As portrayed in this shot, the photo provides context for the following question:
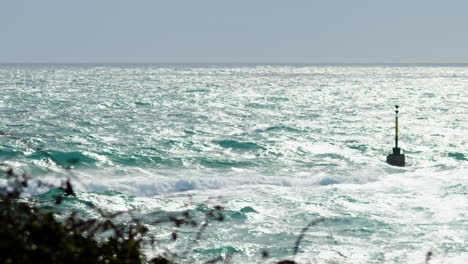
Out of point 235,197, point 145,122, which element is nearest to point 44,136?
point 145,122

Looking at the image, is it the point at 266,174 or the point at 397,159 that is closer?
the point at 266,174

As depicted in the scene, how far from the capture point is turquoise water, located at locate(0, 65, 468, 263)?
15.5 meters

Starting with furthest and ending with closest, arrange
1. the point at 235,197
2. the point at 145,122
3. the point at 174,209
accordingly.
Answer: the point at 145,122 → the point at 235,197 → the point at 174,209

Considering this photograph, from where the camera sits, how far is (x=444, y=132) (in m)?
40.9

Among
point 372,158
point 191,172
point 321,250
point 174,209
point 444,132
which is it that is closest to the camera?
point 321,250

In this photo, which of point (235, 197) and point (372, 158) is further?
point (372, 158)

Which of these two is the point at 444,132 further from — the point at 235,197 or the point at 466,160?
the point at 235,197

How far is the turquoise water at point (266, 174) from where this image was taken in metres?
15.5

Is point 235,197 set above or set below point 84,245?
below

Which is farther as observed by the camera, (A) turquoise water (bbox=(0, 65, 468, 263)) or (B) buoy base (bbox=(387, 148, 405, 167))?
(B) buoy base (bbox=(387, 148, 405, 167))

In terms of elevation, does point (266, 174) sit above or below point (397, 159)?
below

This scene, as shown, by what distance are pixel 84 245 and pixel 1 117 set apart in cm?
4414

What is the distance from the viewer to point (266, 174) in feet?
87.2

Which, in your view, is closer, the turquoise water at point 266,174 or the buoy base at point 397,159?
the turquoise water at point 266,174
